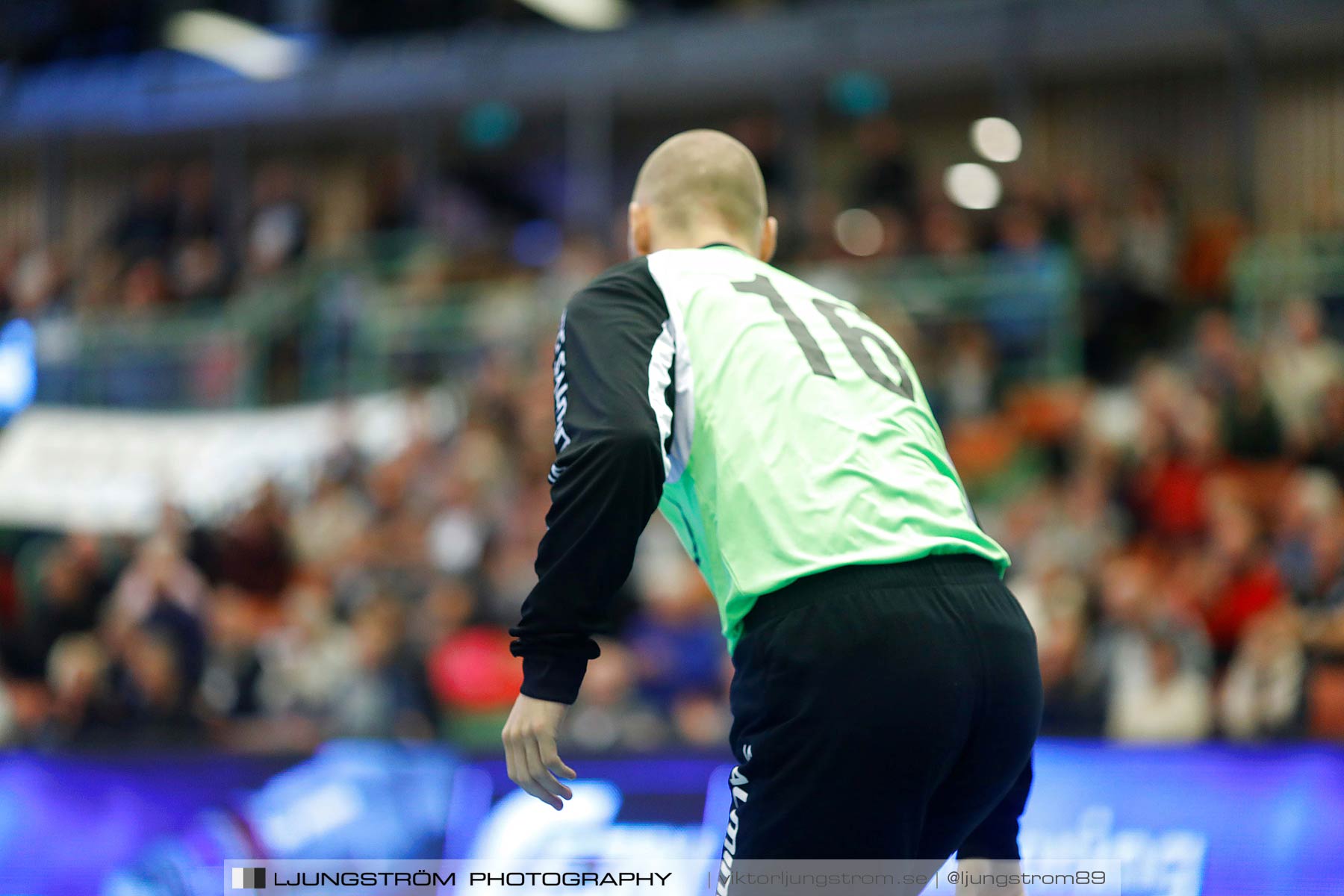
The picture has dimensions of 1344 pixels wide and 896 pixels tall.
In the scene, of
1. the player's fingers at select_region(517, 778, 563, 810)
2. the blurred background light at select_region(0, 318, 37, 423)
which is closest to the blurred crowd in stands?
the blurred background light at select_region(0, 318, 37, 423)

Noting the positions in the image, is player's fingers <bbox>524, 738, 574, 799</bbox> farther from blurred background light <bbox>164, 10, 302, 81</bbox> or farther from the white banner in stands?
blurred background light <bbox>164, 10, 302, 81</bbox>

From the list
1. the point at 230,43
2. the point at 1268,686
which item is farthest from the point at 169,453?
the point at 1268,686

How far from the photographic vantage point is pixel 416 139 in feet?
51.1

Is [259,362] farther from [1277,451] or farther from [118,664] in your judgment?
[1277,451]

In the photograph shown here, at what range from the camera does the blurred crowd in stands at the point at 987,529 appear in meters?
6.99

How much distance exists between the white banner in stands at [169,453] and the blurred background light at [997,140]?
19.9 ft

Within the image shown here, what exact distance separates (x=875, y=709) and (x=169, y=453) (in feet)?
34.6

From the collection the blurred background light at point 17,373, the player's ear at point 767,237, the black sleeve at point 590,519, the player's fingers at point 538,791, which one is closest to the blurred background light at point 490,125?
the blurred background light at point 17,373

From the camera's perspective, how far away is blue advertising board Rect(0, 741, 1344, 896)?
4535 mm

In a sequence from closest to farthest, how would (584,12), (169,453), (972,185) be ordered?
(169,453) → (972,185) → (584,12)

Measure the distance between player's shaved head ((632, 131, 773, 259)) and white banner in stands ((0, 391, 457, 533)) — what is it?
8.49 meters

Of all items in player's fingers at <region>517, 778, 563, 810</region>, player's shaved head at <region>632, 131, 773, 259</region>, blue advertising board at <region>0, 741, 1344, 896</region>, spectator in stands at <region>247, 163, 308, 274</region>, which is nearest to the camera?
player's fingers at <region>517, 778, 563, 810</region>

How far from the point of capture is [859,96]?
14234mm

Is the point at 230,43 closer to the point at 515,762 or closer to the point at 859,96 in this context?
the point at 859,96
